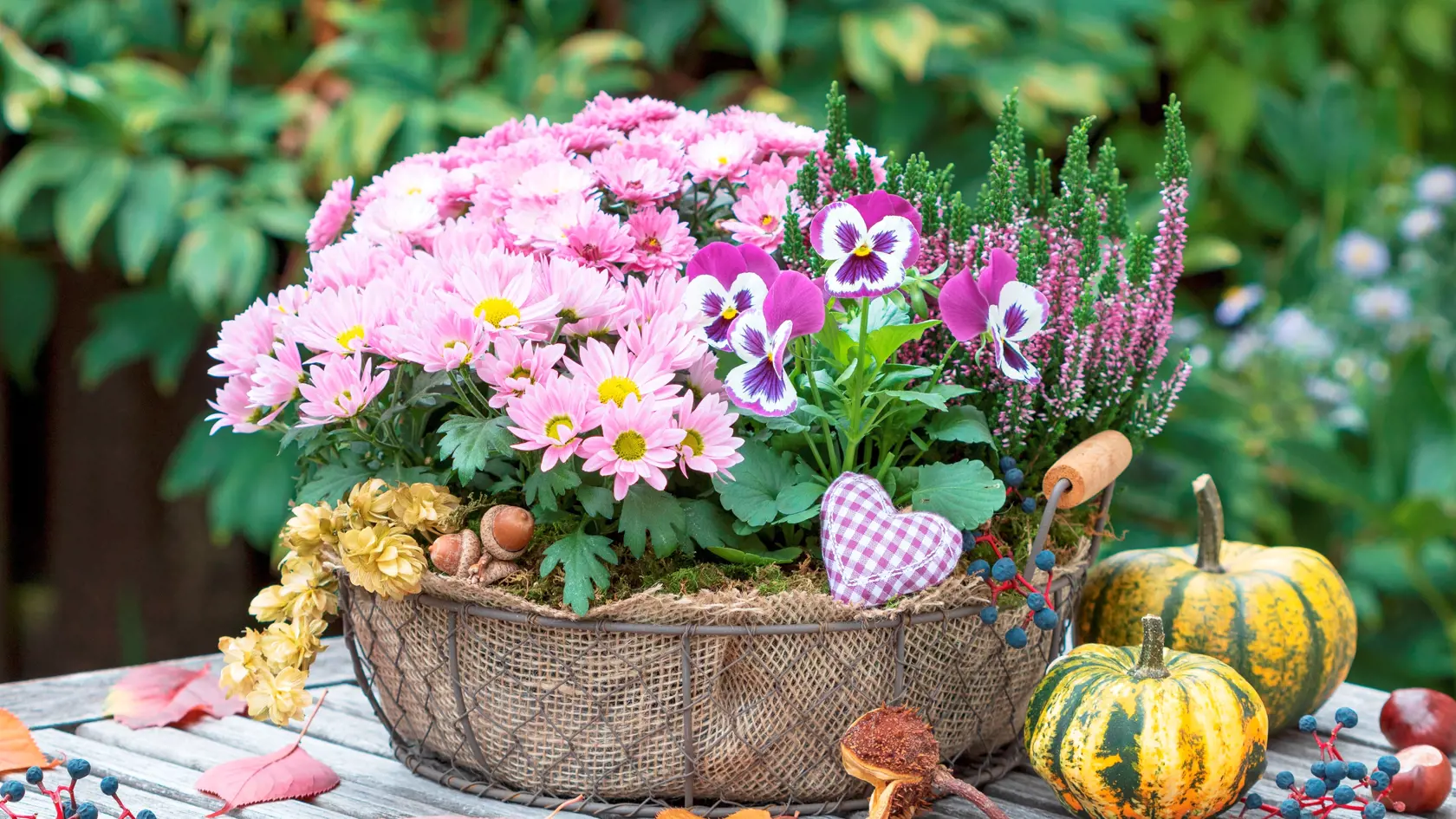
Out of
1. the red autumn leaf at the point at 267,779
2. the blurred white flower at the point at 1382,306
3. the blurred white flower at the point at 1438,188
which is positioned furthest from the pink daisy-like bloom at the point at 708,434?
the blurred white flower at the point at 1438,188

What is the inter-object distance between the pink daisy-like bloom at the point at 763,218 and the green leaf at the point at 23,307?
183 cm

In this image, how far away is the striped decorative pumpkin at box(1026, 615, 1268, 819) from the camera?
0.81m

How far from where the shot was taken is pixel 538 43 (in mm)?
2238

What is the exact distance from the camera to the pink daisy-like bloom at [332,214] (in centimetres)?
103

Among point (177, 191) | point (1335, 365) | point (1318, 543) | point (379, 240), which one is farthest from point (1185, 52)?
point (379, 240)

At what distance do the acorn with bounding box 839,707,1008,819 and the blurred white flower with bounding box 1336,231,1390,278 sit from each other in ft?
6.75

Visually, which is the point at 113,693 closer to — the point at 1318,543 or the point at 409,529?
the point at 409,529

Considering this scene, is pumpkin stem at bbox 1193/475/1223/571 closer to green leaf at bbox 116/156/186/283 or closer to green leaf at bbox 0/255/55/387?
green leaf at bbox 116/156/186/283

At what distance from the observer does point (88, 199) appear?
1.99 meters

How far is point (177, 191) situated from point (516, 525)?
1.43m

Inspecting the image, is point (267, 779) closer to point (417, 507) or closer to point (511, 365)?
point (417, 507)

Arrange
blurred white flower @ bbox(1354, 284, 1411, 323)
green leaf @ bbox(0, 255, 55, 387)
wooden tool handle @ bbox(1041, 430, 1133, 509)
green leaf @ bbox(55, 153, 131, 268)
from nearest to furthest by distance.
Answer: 1. wooden tool handle @ bbox(1041, 430, 1133, 509)
2. green leaf @ bbox(55, 153, 131, 268)
3. green leaf @ bbox(0, 255, 55, 387)
4. blurred white flower @ bbox(1354, 284, 1411, 323)

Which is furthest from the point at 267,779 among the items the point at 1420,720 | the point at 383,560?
the point at 1420,720

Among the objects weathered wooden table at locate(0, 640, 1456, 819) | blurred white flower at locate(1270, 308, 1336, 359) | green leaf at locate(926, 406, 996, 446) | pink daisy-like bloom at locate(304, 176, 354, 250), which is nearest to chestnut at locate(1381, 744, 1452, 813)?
weathered wooden table at locate(0, 640, 1456, 819)
